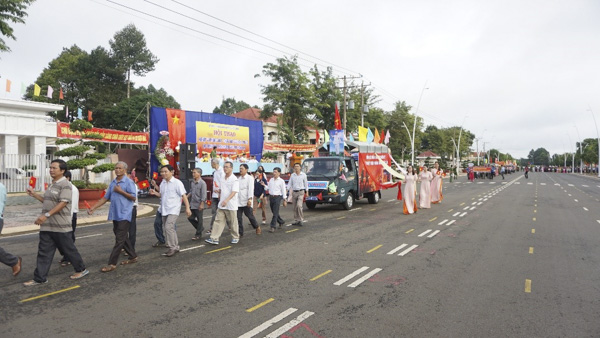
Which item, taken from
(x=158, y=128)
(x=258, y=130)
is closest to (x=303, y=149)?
(x=258, y=130)

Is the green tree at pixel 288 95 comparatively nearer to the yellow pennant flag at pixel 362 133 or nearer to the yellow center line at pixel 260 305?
the yellow pennant flag at pixel 362 133

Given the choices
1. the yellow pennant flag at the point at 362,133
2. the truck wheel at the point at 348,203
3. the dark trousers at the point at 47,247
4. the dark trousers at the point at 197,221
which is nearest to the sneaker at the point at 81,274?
A: the dark trousers at the point at 47,247

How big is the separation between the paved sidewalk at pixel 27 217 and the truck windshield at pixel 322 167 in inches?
242

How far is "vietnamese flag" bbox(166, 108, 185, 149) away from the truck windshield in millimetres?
7728

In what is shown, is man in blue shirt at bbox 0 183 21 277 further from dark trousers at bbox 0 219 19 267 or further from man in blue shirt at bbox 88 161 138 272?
man in blue shirt at bbox 88 161 138 272

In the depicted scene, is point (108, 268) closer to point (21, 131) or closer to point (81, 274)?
point (81, 274)

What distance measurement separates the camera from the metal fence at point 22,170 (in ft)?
56.4

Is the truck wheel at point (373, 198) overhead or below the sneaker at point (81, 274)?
overhead

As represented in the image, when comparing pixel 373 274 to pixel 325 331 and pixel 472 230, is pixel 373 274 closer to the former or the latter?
pixel 325 331

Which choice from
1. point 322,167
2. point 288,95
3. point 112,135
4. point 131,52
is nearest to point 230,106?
point 131,52

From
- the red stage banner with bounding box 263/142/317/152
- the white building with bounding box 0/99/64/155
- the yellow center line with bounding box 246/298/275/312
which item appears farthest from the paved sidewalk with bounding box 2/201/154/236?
the red stage banner with bounding box 263/142/317/152

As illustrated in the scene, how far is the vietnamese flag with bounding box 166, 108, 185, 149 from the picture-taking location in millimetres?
19891

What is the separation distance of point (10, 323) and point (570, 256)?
29.5 ft

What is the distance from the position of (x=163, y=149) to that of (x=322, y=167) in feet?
26.5
